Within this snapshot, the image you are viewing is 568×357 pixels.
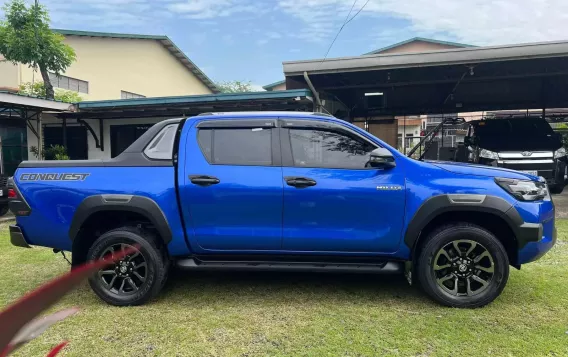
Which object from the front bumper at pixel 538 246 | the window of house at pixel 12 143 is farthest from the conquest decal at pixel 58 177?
the window of house at pixel 12 143

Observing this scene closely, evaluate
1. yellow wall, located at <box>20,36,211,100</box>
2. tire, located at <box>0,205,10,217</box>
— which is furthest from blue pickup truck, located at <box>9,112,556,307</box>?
yellow wall, located at <box>20,36,211,100</box>

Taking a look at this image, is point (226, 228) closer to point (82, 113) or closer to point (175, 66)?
point (82, 113)

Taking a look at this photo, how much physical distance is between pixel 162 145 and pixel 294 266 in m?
1.81

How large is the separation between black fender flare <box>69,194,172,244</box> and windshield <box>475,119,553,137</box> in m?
10.7

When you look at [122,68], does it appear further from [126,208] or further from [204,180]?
[204,180]

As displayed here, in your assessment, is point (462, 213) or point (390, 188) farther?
point (462, 213)

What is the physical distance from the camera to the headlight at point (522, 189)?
383 cm

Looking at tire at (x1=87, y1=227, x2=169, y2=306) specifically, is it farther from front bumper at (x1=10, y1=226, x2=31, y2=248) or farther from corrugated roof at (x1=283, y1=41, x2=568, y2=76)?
corrugated roof at (x1=283, y1=41, x2=568, y2=76)

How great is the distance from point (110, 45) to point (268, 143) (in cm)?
2089

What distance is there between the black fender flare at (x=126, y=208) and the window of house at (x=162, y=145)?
459mm

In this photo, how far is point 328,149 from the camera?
407 cm

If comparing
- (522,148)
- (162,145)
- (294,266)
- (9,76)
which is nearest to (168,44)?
(9,76)

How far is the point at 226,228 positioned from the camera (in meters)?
3.96

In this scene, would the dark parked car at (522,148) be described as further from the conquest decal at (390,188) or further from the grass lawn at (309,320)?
the conquest decal at (390,188)
